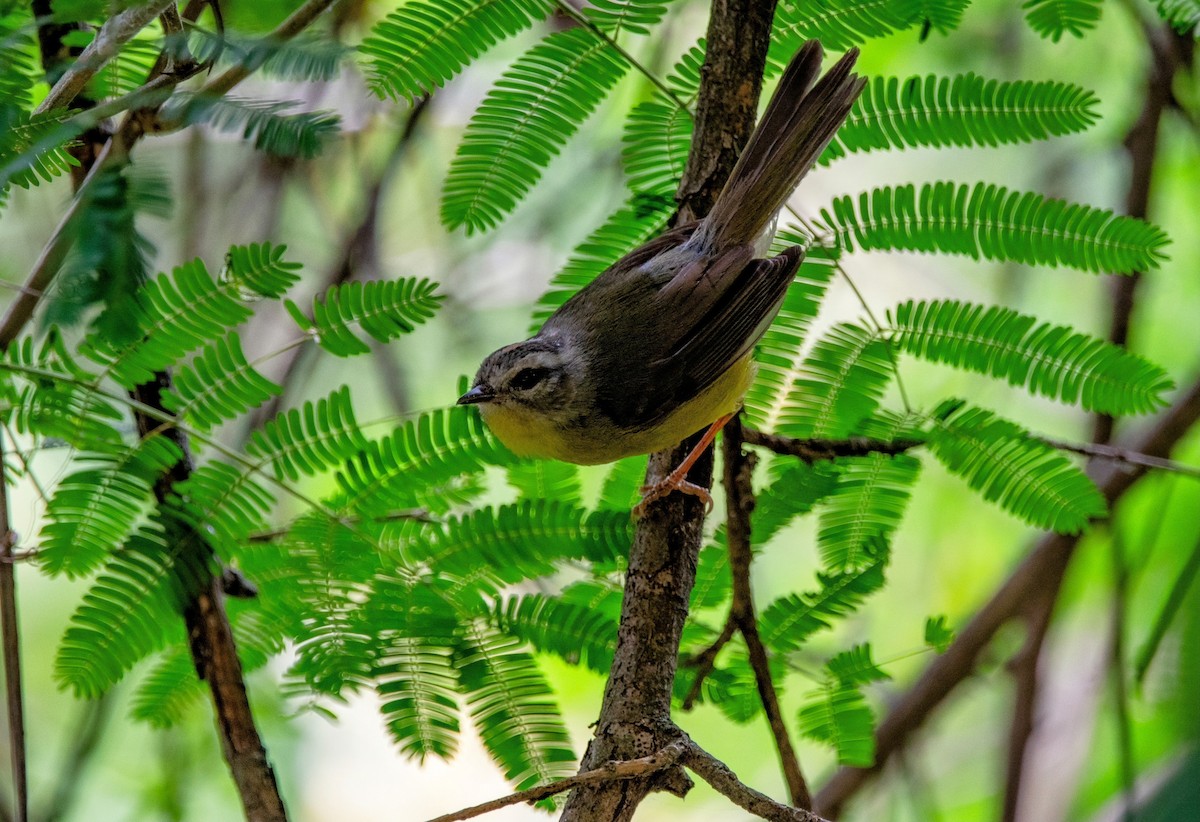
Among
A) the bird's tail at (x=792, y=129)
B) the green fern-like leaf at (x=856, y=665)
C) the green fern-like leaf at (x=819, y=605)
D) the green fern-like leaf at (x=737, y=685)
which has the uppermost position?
the bird's tail at (x=792, y=129)

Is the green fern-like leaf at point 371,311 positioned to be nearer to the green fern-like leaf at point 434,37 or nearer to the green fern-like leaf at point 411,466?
the green fern-like leaf at point 411,466

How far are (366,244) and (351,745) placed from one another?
298cm

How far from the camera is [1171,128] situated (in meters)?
6.02

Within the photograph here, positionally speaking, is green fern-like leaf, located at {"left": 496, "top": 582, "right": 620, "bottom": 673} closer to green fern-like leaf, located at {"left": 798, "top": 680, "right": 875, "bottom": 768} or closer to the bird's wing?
green fern-like leaf, located at {"left": 798, "top": 680, "right": 875, "bottom": 768}

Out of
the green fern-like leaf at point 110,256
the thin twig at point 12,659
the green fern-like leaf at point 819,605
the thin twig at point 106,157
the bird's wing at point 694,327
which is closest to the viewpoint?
the green fern-like leaf at point 110,256

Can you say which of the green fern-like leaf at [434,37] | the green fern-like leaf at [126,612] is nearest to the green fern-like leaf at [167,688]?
the green fern-like leaf at [126,612]

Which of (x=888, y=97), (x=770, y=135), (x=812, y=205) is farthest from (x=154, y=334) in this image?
(x=812, y=205)

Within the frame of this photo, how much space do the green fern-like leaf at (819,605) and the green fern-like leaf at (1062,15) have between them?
161 centimetres

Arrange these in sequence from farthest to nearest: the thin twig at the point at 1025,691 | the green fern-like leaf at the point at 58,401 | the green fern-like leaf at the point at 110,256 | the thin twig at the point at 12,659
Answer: the thin twig at the point at 1025,691
the green fern-like leaf at the point at 58,401
the thin twig at the point at 12,659
the green fern-like leaf at the point at 110,256

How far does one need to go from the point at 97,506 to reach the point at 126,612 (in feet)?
0.90

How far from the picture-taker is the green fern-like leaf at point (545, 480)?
11.0 feet

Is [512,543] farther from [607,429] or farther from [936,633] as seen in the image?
[936,633]

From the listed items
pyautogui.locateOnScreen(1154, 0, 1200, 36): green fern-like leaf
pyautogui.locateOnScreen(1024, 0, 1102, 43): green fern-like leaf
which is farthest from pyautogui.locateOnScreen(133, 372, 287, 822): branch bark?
pyautogui.locateOnScreen(1154, 0, 1200, 36): green fern-like leaf

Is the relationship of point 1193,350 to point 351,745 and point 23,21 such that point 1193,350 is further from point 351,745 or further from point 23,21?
point 23,21
